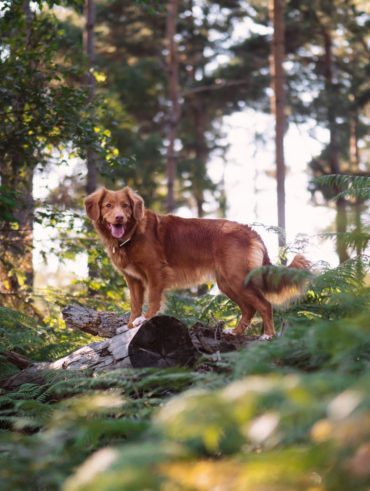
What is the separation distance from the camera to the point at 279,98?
17.2 m

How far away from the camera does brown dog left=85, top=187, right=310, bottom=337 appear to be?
6.81 metres

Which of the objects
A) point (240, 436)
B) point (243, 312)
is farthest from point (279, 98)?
point (240, 436)

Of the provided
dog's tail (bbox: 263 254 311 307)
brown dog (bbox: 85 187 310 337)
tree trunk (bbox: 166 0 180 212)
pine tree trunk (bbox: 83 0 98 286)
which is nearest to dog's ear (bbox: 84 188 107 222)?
brown dog (bbox: 85 187 310 337)

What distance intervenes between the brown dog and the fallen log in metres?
1.04

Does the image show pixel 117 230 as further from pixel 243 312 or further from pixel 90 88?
pixel 90 88

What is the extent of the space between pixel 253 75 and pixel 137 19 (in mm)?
5212

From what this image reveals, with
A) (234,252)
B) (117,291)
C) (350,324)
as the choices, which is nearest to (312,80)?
(117,291)

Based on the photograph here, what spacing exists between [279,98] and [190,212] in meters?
11.0

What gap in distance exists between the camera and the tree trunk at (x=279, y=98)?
53.4ft

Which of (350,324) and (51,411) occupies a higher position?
(350,324)

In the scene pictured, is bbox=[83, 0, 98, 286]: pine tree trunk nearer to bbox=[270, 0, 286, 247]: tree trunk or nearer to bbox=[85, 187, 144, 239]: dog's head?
bbox=[85, 187, 144, 239]: dog's head

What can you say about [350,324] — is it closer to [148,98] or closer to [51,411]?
[51,411]

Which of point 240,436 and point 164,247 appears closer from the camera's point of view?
point 240,436

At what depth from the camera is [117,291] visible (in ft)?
36.2
